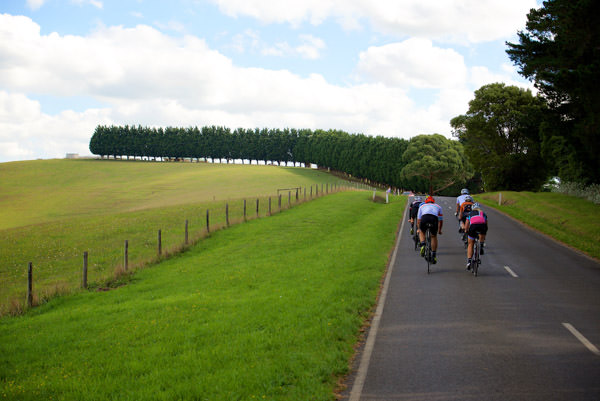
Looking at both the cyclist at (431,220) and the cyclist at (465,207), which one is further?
the cyclist at (465,207)

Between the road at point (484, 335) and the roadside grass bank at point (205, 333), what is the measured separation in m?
0.68

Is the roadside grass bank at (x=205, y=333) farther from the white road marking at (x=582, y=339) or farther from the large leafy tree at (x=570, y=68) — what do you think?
the large leafy tree at (x=570, y=68)

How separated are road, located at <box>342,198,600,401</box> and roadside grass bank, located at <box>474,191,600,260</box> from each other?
6.67 metres

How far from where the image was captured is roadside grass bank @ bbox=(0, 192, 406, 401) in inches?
283

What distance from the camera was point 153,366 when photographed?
8008 millimetres

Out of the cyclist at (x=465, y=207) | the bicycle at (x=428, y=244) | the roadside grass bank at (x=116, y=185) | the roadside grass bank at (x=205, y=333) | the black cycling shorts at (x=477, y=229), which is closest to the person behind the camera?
the roadside grass bank at (x=205, y=333)

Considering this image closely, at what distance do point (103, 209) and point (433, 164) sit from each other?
5219cm

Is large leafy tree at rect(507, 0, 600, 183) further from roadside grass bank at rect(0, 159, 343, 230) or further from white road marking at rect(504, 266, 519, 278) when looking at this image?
roadside grass bank at rect(0, 159, 343, 230)


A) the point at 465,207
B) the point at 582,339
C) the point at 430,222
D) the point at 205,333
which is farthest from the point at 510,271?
the point at 205,333

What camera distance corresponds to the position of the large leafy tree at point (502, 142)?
5406 centimetres

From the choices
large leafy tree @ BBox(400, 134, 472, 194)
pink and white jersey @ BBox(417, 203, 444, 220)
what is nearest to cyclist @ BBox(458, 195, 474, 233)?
pink and white jersey @ BBox(417, 203, 444, 220)

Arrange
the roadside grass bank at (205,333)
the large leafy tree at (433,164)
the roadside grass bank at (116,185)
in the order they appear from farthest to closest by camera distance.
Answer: the large leafy tree at (433,164)
the roadside grass bank at (116,185)
the roadside grass bank at (205,333)

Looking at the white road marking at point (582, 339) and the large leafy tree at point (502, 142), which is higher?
the large leafy tree at point (502, 142)

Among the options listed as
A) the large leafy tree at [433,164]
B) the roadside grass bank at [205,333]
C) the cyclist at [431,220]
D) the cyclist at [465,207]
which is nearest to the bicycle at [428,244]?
the cyclist at [431,220]
